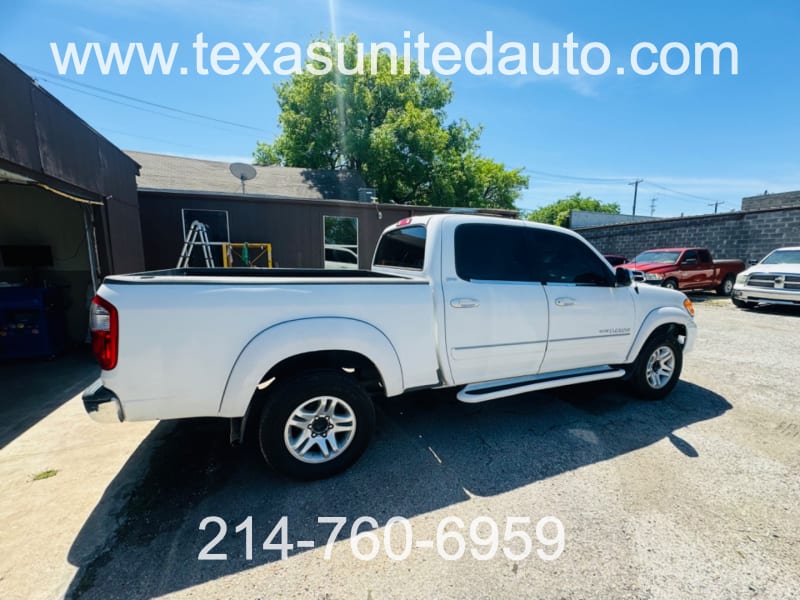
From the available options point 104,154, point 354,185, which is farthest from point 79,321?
point 354,185

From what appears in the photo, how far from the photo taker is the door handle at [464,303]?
2.92 metres

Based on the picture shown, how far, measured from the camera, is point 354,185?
16.1 m

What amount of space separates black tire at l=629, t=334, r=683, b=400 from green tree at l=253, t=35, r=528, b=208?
17.6 m

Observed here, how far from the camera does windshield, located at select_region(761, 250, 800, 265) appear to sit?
32.3ft

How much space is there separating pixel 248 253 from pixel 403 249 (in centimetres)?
785

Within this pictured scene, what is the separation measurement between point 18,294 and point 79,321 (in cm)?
125

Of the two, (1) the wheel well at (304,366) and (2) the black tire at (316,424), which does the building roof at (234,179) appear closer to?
(1) the wheel well at (304,366)

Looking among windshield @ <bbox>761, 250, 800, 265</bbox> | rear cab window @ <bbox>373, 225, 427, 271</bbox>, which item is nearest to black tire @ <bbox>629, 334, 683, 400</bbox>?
rear cab window @ <bbox>373, 225, 427, 271</bbox>

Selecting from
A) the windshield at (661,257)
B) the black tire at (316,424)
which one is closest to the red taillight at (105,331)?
the black tire at (316,424)

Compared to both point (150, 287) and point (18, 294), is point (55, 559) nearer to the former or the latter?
point (150, 287)

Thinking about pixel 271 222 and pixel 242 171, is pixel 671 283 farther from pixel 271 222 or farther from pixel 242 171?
pixel 242 171

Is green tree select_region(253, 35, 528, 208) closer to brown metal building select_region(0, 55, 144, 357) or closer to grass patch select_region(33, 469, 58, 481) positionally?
brown metal building select_region(0, 55, 144, 357)

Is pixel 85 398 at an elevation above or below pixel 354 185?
below

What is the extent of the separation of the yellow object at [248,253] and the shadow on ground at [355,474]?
714 cm
